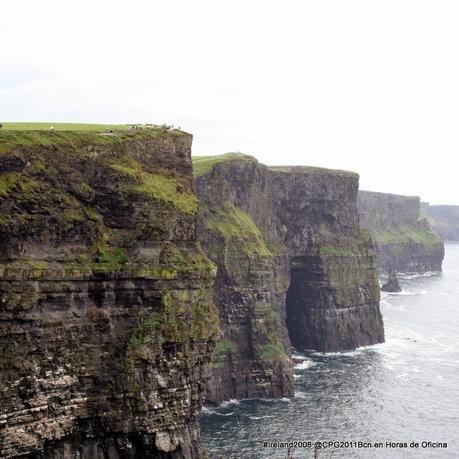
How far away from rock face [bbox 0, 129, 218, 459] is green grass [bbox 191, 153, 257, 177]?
49.0 m

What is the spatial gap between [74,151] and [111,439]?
32.4 metres

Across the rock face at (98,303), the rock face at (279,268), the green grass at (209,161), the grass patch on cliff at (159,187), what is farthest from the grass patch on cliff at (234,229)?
the rock face at (98,303)

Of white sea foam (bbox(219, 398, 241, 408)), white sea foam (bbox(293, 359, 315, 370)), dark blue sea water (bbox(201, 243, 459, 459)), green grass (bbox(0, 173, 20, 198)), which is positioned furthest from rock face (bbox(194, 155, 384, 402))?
green grass (bbox(0, 173, 20, 198))

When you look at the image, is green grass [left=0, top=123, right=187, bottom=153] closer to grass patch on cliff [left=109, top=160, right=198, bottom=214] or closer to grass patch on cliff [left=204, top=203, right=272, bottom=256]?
grass patch on cliff [left=109, top=160, right=198, bottom=214]

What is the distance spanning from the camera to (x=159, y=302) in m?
76.9

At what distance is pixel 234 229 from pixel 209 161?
1675cm

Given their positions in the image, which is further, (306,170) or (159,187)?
(306,170)

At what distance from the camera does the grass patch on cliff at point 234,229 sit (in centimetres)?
13050

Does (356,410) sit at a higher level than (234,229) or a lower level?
lower

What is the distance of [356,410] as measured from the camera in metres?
116

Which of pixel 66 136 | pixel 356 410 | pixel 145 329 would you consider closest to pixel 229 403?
pixel 356 410

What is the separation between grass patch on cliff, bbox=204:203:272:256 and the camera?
130 meters

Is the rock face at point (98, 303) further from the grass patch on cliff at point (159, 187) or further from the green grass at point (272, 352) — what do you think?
the green grass at point (272, 352)

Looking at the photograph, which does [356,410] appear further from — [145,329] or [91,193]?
[91,193]
